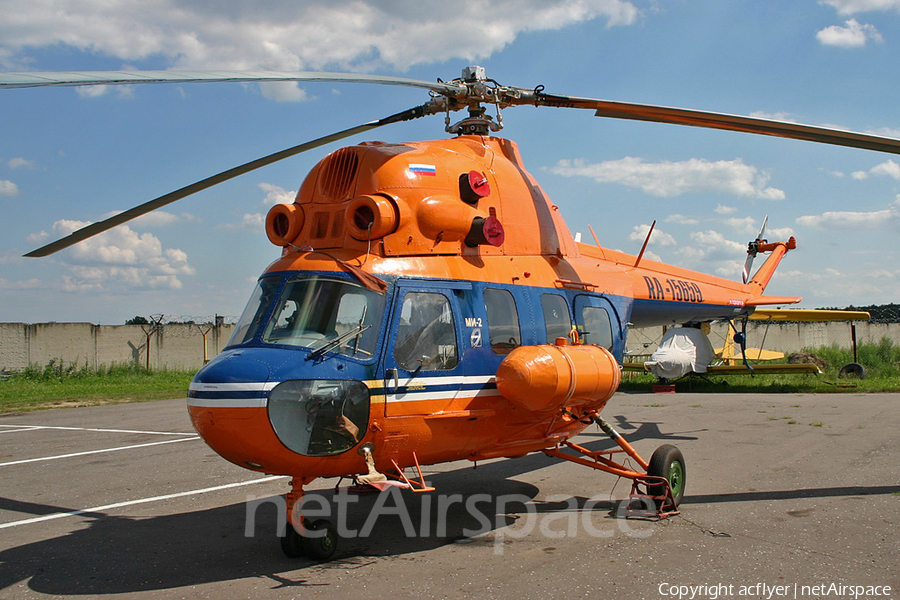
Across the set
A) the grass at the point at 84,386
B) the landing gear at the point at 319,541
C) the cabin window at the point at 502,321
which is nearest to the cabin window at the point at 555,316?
the cabin window at the point at 502,321

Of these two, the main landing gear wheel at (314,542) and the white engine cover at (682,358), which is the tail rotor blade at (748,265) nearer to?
the white engine cover at (682,358)

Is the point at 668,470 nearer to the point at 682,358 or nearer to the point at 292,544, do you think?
the point at 292,544

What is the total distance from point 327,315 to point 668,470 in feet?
14.7

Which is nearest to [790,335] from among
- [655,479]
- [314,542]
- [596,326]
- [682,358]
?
[682,358]

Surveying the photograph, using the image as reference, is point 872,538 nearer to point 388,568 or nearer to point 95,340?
point 388,568

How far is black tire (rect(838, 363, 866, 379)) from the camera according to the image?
24.8m

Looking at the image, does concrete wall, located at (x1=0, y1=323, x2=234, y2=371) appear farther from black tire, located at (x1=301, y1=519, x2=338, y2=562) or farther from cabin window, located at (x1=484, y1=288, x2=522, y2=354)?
black tire, located at (x1=301, y1=519, x2=338, y2=562)

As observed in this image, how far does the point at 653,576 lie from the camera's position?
5.71 m

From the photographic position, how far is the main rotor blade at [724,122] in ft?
24.5

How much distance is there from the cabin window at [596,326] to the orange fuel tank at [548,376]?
1.25 m

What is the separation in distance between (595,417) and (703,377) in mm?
17601

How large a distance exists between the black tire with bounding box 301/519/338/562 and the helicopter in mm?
13

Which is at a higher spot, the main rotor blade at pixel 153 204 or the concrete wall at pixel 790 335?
the main rotor blade at pixel 153 204

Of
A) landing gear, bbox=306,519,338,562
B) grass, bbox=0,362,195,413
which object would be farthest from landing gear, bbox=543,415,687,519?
grass, bbox=0,362,195,413
